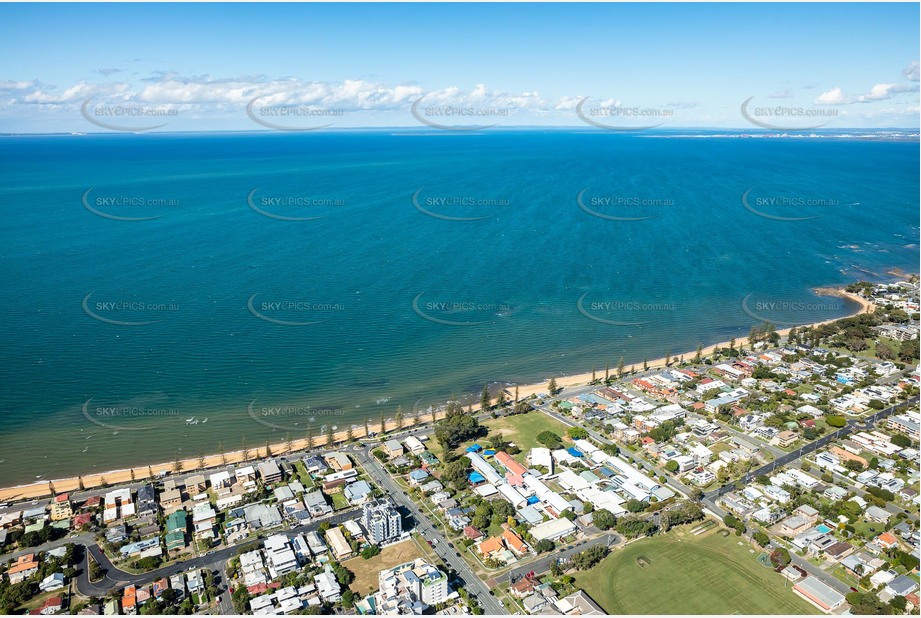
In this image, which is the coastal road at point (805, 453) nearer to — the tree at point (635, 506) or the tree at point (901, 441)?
the tree at point (901, 441)

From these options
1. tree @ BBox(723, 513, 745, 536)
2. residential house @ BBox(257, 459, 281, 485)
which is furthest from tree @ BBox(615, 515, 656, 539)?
residential house @ BBox(257, 459, 281, 485)

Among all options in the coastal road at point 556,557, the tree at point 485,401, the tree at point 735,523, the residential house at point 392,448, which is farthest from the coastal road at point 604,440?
the residential house at point 392,448

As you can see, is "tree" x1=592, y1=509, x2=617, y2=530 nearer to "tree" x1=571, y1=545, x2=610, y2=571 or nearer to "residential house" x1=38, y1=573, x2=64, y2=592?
"tree" x1=571, y1=545, x2=610, y2=571

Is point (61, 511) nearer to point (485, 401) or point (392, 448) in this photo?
point (392, 448)

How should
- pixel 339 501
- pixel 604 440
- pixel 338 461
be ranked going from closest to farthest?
pixel 339 501 → pixel 338 461 → pixel 604 440

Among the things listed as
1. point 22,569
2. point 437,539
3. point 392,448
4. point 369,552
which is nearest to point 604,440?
point 392,448

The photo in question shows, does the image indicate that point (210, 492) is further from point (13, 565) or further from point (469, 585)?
point (469, 585)
